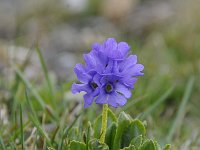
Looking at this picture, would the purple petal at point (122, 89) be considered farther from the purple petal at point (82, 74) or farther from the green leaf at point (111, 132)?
the green leaf at point (111, 132)

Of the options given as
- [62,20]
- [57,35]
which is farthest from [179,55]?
[62,20]

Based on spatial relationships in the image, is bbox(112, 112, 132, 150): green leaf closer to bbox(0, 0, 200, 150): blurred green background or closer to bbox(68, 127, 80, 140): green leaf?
bbox(68, 127, 80, 140): green leaf

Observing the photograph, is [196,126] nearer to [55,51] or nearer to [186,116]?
[186,116]

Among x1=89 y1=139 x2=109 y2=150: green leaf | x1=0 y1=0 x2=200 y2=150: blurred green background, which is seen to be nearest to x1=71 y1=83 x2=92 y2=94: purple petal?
x1=89 y1=139 x2=109 y2=150: green leaf

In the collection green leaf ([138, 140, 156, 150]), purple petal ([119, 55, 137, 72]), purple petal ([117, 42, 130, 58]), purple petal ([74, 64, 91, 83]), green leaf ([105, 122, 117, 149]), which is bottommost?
green leaf ([138, 140, 156, 150])

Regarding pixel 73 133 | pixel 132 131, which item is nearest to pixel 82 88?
pixel 132 131

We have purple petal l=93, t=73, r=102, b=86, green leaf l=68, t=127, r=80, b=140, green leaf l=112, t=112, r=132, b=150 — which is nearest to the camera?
purple petal l=93, t=73, r=102, b=86
